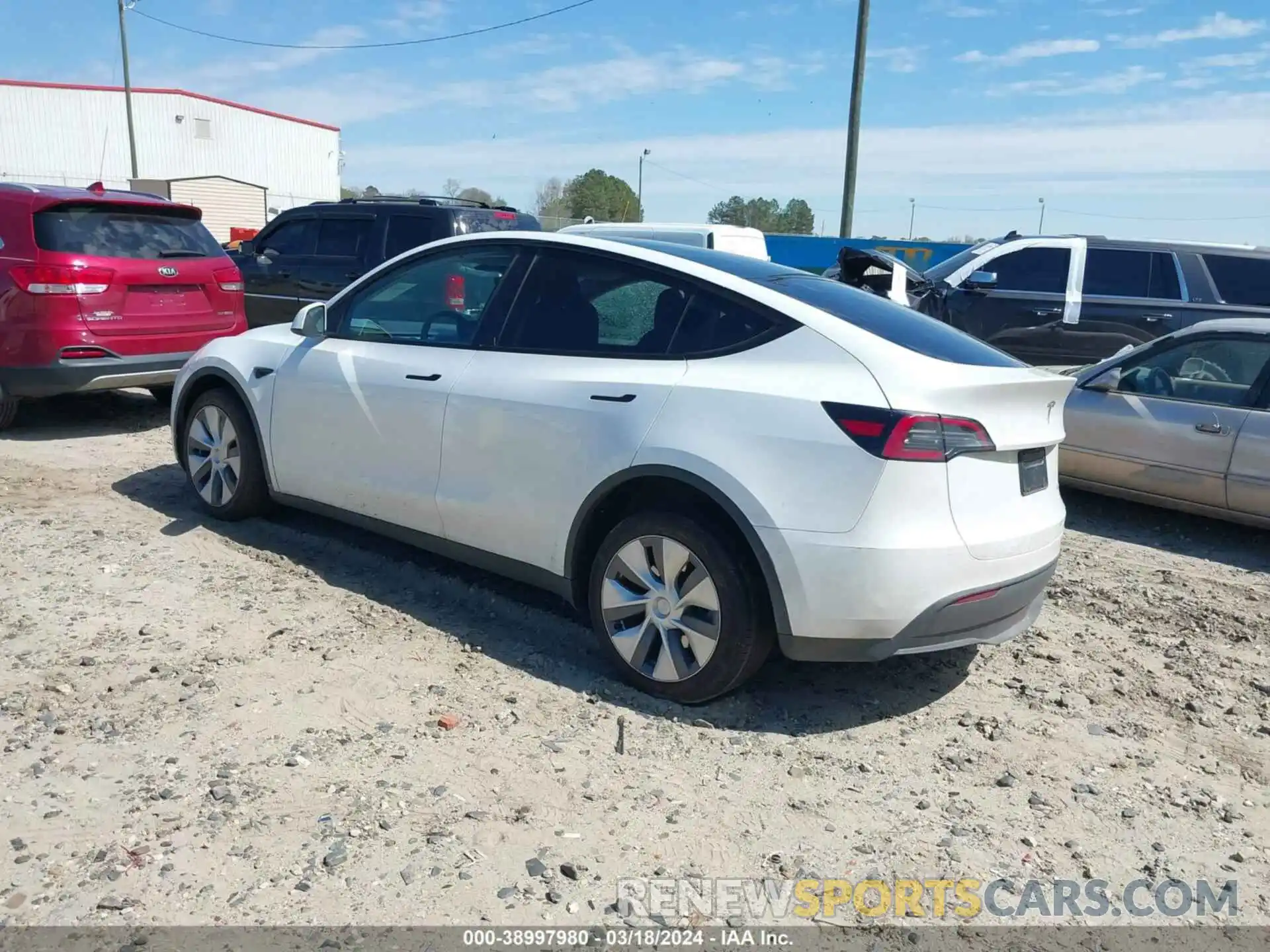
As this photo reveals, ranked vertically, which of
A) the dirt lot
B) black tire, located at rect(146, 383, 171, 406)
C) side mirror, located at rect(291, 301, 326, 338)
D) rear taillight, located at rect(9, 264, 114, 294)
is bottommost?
the dirt lot

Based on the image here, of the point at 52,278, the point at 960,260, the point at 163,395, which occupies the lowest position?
the point at 163,395

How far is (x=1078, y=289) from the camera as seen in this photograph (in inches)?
422

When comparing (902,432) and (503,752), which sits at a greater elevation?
(902,432)

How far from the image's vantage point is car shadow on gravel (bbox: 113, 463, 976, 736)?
394 cm

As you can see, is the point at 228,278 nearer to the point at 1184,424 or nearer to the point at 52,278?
the point at 52,278

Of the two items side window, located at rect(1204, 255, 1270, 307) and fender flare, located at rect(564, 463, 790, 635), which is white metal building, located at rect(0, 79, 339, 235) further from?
fender flare, located at rect(564, 463, 790, 635)

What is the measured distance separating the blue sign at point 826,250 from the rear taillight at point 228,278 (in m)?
12.2

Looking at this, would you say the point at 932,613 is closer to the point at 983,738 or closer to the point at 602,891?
the point at 983,738

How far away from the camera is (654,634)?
3.91 m

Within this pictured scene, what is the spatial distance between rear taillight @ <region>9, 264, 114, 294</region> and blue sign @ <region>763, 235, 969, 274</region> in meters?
13.6

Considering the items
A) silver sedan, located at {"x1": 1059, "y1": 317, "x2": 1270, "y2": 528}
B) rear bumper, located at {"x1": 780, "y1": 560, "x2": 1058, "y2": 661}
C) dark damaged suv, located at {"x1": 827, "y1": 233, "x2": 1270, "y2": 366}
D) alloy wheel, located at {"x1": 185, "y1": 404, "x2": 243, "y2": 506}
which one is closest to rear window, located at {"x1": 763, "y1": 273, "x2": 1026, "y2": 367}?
rear bumper, located at {"x1": 780, "y1": 560, "x2": 1058, "y2": 661}

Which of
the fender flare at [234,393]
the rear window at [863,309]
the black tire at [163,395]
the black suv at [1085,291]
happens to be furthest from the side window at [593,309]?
the black suv at [1085,291]

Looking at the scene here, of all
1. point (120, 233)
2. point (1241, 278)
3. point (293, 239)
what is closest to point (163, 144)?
point (293, 239)

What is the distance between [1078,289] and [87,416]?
9507 millimetres
